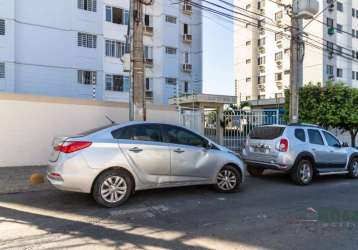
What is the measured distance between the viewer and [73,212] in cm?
605

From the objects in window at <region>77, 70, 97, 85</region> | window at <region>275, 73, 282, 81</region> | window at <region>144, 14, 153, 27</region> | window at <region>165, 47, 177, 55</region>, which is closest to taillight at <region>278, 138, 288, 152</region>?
window at <region>77, 70, 97, 85</region>

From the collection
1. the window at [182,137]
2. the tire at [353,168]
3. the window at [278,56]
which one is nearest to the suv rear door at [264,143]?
the window at [182,137]

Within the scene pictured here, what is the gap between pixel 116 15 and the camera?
28266 mm

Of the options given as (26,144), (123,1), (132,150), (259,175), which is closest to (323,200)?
(259,175)

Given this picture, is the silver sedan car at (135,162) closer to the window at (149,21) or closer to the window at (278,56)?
the window at (149,21)

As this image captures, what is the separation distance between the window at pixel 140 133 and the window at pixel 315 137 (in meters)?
4.90

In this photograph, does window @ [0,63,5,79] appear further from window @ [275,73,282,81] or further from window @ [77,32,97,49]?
window @ [275,73,282,81]

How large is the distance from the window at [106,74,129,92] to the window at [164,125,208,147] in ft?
68.6

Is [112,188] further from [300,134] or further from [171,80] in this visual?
[171,80]

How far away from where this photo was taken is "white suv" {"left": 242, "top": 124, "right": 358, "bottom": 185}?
909 centimetres

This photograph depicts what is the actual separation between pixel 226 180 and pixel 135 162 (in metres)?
2.40

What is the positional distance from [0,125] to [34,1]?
686 inches

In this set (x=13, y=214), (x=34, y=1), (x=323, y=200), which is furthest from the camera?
(x=34, y=1)

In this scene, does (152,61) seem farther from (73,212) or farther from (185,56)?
(73,212)
